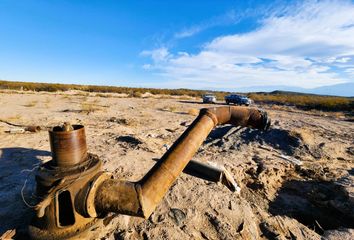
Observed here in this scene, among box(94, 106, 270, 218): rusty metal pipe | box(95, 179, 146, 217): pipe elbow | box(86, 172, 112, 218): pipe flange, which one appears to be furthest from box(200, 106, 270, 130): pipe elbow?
box(86, 172, 112, 218): pipe flange

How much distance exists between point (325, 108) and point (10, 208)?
30295 mm

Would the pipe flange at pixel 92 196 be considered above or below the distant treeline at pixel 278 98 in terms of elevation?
above

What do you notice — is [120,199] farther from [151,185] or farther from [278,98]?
[278,98]

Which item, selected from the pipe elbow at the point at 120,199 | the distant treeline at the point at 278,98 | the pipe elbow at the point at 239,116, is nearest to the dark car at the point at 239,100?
the distant treeline at the point at 278,98

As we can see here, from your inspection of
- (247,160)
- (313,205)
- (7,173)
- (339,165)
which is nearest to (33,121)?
(7,173)

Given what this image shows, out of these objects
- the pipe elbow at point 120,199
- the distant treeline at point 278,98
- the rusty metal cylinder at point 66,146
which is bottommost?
the distant treeline at point 278,98

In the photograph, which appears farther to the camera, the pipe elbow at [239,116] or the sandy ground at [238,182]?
the sandy ground at [238,182]

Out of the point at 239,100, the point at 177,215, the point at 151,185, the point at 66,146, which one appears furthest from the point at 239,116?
the point at 239,100

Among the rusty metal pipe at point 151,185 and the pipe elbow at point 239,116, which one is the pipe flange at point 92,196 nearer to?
the rusty metal pipe at point 151,185

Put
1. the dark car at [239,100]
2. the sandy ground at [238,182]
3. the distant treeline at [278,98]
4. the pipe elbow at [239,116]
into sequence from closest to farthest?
1. the pipe elbow at [239,116]
2. the sandy ground at [238,182]
3. the dark car at [239,100]
4. the distant treeline at [278,98]

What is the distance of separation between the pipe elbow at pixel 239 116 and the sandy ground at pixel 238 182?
5.13 ft

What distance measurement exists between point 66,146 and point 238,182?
4.02 metres

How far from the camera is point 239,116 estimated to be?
3076mm

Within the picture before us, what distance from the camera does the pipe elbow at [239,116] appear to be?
304 cm
